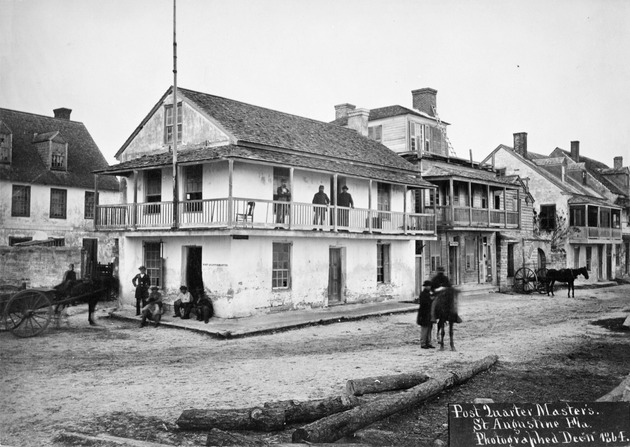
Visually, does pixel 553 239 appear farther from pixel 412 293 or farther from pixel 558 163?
pixel 412 293

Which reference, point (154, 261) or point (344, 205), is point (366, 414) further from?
point (154, 261)

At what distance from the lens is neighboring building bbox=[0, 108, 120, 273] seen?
24906 mm

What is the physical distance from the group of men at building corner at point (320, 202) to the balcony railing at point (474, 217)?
6.09 m

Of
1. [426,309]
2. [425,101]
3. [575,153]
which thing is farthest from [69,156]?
[575,153]

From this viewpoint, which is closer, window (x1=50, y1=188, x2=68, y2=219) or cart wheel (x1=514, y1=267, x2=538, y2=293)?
window (x1=50, y1=188, x2=68, y2=219)

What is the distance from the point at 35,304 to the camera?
45.7 ft

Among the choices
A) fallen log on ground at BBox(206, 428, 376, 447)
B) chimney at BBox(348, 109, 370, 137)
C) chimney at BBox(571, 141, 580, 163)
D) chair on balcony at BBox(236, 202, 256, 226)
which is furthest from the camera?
chimney at BBox(571, 141, 580, 163)

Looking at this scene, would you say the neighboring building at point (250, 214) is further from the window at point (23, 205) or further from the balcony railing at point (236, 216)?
the window at point (23, 205)

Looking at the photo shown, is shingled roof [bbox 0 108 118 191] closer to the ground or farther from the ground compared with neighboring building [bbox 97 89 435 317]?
farther from the ground

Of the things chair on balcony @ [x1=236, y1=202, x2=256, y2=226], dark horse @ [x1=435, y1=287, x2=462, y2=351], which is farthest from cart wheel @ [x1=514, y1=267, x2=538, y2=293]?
dark horse @ [x1=435, y1=287, x2=462, y2=351]

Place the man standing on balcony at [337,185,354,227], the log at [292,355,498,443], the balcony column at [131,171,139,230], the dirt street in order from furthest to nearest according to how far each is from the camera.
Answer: the man standing on balcony at [337,185,354,227]
the balcony column at [131,171,139,230]
the dirt street
the log at [292,355,498,443]

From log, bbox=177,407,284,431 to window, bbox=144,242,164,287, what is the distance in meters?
14.0

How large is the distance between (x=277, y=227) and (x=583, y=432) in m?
13.4

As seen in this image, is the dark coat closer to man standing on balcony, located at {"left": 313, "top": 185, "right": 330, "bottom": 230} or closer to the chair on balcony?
the chair on balcony
